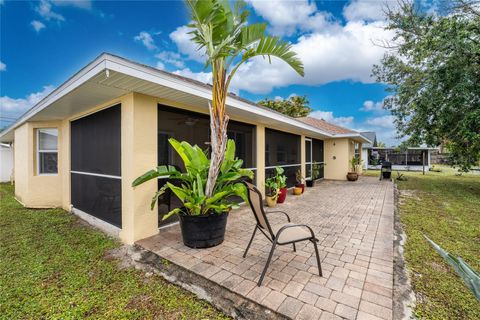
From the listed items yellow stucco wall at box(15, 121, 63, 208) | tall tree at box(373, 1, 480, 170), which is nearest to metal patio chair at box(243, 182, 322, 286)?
yellow stucco wall at box(15, 121, 63, 208)

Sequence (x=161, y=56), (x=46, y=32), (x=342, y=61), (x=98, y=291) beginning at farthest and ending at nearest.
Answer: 1. (x=342, y=61)
2. (x=46, y=32)
3. (x=161, y=56)
4. (x=98, y=291)

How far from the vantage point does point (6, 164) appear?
1400 cm

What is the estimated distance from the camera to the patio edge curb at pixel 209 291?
2.21 meters

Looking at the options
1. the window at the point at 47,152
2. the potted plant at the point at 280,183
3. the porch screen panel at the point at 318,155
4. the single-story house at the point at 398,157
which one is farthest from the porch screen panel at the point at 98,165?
the single-story house at the point at 398,157

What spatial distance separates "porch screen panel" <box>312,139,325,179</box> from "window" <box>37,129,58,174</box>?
11.4 m

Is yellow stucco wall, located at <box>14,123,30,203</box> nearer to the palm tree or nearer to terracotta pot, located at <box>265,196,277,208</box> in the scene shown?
the palm tree

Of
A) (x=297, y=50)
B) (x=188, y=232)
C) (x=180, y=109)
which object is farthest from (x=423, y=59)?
(x=188, y=232)

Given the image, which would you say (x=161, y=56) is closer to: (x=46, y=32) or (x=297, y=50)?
(x=46, y=32)

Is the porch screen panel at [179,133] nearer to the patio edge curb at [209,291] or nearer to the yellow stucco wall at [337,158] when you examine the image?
the patio edge curb at [209,291]

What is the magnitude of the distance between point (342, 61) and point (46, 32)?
45.0 ft

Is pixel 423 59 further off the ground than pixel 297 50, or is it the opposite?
pixel 423 59

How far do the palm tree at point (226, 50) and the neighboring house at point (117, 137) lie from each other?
2.32 feet

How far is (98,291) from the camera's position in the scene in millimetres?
2709

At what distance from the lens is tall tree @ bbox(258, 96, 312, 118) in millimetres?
26812
